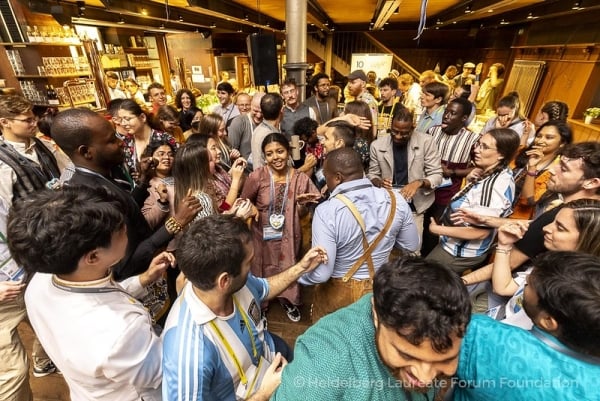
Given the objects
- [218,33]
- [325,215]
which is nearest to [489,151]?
[325,215]

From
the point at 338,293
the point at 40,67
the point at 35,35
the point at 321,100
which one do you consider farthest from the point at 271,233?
the point at 35,35

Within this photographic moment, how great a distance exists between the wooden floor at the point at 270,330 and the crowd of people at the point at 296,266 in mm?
74

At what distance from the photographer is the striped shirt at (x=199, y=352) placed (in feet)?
2.88

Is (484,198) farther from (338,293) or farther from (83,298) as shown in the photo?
(83,298)

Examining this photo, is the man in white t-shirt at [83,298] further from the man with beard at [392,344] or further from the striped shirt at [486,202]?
the striped shirt at [486,202]

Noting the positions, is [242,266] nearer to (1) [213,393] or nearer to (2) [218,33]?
(1) [213,393]

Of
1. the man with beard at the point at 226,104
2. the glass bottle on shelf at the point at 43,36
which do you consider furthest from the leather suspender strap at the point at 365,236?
the glass bottle on shelf at the point at 43,36

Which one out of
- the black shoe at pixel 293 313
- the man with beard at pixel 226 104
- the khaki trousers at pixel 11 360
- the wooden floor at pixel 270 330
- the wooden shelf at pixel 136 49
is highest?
the wooden shelf at pixel 136 49

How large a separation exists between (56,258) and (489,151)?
234cm

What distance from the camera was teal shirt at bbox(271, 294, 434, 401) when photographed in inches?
26.0

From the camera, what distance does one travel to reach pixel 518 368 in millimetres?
704

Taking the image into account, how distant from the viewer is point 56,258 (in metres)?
0.83

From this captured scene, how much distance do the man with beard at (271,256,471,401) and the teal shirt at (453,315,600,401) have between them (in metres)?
0.17

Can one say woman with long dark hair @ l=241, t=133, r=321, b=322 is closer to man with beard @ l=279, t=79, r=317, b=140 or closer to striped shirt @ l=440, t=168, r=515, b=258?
striped shirt @ l=440, t=168, r=515, b=258
